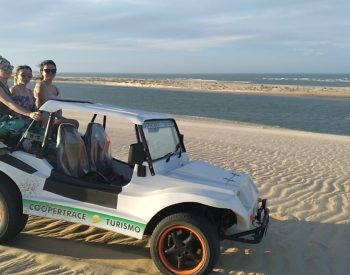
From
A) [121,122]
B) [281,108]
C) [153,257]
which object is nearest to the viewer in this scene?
[153,257]

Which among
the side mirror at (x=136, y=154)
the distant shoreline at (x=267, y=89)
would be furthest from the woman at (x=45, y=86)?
the distant shoreline at (x=267, y=89)

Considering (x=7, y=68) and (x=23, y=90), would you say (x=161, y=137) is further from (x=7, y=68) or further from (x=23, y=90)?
(x=7, y=68)

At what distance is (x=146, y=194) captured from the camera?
4.81 metres

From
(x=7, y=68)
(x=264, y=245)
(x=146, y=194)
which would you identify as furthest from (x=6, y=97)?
(x=264, y=245)

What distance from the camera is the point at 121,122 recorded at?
1931 centimetres

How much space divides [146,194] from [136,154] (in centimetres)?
43

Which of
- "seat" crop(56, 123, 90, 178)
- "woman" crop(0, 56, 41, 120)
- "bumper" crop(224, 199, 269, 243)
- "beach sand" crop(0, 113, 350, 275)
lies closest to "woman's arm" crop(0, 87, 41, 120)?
"woman" crop(0, 56, 41, 120)

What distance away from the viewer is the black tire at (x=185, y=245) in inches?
179

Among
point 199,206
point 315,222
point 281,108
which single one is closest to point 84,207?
point 199,206

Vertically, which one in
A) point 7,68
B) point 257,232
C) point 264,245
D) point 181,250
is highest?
point 7,68

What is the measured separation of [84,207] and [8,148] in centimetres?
119

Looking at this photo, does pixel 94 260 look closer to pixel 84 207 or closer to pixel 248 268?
pixel 84 207

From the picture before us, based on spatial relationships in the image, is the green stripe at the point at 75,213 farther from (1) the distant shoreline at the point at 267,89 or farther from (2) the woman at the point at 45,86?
A: (1) the distant shoreline at the point at 267,89

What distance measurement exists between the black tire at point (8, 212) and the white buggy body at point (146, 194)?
1.6 inches
